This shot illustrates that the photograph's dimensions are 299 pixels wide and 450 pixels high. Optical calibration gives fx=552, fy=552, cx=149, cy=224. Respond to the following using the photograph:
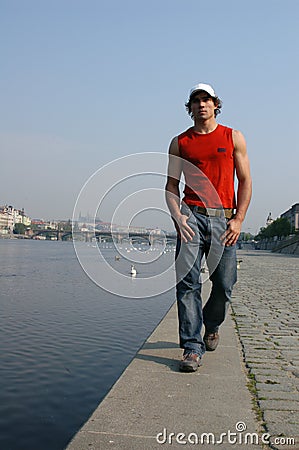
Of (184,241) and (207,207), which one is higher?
(207,207)

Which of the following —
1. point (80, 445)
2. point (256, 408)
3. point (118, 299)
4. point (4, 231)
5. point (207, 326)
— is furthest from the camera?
point (4, 231)

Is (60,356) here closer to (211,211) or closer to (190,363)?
(190,363)

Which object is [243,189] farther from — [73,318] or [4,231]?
[4,231]

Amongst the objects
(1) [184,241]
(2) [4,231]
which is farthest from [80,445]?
(2) [4,231]

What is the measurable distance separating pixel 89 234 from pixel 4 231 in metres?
187

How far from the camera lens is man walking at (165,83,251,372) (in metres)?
4.79

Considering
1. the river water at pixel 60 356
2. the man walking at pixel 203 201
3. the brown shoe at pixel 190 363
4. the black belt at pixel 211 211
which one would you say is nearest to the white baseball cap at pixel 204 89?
the man walking at pixel 203 201

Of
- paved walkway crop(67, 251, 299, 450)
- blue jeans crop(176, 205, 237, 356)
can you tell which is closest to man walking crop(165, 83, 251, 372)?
blue jeans crop(176, 205, 237, 356)

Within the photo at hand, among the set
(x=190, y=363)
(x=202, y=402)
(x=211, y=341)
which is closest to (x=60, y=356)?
(x=211, y=341)

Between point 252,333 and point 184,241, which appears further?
point 252,333

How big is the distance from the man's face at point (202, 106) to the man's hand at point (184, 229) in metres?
0.89

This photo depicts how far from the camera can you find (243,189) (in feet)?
16.3

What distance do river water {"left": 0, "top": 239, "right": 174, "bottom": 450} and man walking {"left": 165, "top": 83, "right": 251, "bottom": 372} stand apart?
1.49 metres

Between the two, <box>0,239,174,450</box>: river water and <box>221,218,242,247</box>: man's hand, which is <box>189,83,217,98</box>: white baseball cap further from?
<box>0,239,174,450</box>: river water
